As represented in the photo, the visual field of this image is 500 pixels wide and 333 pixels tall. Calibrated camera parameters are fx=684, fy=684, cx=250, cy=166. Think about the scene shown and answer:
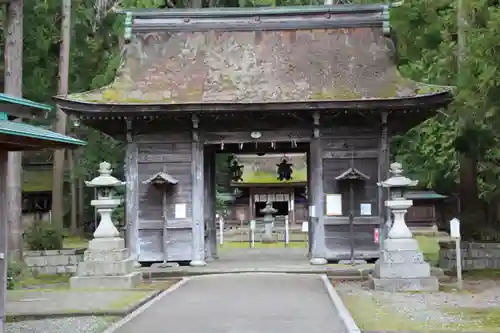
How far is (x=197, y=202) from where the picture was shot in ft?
59.3

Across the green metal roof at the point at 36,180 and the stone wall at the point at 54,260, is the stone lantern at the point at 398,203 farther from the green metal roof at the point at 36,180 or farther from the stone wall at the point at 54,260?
the green metal roof at the point at 36,180

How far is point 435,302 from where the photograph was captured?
12.4 meters

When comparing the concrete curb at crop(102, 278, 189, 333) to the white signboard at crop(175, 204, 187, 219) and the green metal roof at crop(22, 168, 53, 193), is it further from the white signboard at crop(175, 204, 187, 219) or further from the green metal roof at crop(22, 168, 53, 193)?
the green metal roof at crop(22, 168, 53, 193)

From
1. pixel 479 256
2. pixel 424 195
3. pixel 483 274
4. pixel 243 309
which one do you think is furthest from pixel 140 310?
pixel 424 195

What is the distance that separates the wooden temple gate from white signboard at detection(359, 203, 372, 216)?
1.0 inches

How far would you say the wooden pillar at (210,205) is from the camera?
65.0 ft

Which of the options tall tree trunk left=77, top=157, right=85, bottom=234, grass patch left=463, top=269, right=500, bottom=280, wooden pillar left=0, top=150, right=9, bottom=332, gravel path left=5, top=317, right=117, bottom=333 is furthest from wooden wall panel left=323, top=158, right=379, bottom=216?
tall tree trunk left=77, top=157, right=85, bottom=234

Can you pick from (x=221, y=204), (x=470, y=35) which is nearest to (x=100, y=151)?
(x=221, y=204)

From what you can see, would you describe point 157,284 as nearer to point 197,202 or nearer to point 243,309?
point 197,202

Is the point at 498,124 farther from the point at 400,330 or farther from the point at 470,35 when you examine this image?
the point at 400,330

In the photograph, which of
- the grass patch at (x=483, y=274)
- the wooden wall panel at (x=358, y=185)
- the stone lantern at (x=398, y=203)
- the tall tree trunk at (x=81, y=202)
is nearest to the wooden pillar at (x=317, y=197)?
the wooden wall panel at (x=358, y=185)

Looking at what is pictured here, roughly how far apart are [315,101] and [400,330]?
8693 millimetres

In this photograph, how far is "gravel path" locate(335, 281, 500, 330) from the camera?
1041 cm

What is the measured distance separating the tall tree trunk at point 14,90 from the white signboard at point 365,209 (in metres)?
8.92
